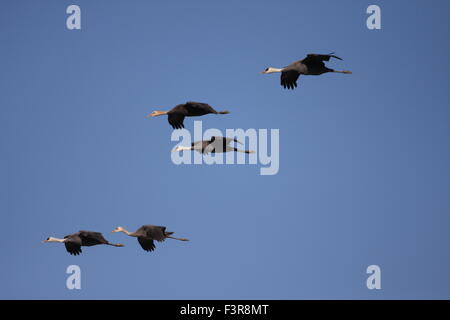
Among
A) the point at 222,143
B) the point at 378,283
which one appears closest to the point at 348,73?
the point at 222,143

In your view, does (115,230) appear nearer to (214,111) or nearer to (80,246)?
(80,246)

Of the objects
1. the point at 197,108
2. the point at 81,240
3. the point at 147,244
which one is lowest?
the point at 147,244

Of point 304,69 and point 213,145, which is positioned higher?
point 304,69

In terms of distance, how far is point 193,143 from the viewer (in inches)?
1642

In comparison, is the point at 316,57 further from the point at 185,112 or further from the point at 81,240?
the point at 81,240

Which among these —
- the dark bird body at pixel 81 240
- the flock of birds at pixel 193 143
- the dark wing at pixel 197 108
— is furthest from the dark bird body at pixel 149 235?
the dark wing at pixel 197 108

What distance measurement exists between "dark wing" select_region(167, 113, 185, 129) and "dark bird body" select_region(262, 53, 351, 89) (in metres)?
3.68

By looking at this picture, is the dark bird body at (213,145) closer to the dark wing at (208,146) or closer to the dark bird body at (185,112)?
the dark wing at (208,146)

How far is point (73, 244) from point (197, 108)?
714cm

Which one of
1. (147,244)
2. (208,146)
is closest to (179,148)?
(208,146)

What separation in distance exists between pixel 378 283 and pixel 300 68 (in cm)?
959

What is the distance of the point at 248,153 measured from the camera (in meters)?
42.9

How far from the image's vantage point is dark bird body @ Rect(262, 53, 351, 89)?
40531 mm

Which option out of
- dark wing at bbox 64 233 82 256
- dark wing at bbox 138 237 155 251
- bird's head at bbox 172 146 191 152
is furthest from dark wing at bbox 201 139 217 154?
dark wing at bbox 64 233 82 256
